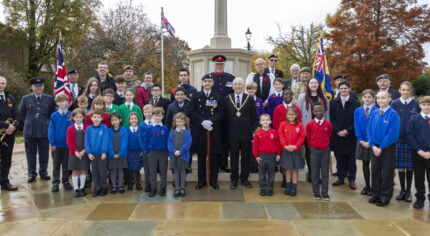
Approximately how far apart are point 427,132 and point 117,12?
2389 cm

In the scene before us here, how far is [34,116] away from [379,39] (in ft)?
58.3

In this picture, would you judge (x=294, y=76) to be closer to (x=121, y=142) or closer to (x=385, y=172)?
(x=385, y=172)

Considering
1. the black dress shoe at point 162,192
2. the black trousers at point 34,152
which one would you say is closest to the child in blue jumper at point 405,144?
the black dress shoe at point 162,192

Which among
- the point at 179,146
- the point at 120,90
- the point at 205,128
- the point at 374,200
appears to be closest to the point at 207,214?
the point at 179,146

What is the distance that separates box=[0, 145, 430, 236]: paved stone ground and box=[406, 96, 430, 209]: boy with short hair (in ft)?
1.13

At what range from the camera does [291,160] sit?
18.0ft

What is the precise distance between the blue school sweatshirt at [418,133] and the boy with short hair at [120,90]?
506cm

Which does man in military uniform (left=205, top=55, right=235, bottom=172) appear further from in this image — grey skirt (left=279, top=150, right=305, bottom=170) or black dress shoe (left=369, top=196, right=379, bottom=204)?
black dress shoe (left=369, top=196, right=379, bottom=204)

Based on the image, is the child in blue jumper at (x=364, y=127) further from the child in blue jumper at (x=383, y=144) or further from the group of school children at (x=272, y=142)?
the child in blue jumper at (x=383, y=144)

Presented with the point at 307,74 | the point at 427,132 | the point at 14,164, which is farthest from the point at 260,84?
the point at 14,164

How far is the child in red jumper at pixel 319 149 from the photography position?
5.34 m

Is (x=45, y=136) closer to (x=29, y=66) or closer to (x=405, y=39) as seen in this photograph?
(x=405, y=39)

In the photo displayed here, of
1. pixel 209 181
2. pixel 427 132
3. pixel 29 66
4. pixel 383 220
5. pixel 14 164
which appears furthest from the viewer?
pixel 29 66

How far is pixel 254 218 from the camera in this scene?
4422mm
